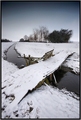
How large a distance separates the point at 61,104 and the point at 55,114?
2.16ft

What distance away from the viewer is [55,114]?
9.82 feet

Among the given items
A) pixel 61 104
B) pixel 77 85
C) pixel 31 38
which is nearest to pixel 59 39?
pixel 31 38

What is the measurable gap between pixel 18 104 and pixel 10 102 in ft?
1.40

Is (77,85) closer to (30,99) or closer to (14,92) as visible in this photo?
(30,99)

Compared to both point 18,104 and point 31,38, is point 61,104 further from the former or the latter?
point 31,38

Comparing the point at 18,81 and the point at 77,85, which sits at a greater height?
the point at 18,81

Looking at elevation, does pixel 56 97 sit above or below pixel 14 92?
below

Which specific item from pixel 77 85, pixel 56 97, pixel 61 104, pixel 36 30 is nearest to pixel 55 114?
pixel 61 104

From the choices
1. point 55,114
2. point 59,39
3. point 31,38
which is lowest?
point 55,114

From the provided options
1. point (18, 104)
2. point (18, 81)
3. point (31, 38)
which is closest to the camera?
point (18, 104)

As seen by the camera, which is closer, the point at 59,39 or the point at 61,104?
the point at 61,104

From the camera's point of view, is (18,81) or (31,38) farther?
(31,38)

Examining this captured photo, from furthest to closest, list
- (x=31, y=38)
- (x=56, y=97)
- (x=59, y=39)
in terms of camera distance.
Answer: (x=31, y=38), (x=59, y=39), (x=56, y=97)

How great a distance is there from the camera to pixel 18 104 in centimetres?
329
